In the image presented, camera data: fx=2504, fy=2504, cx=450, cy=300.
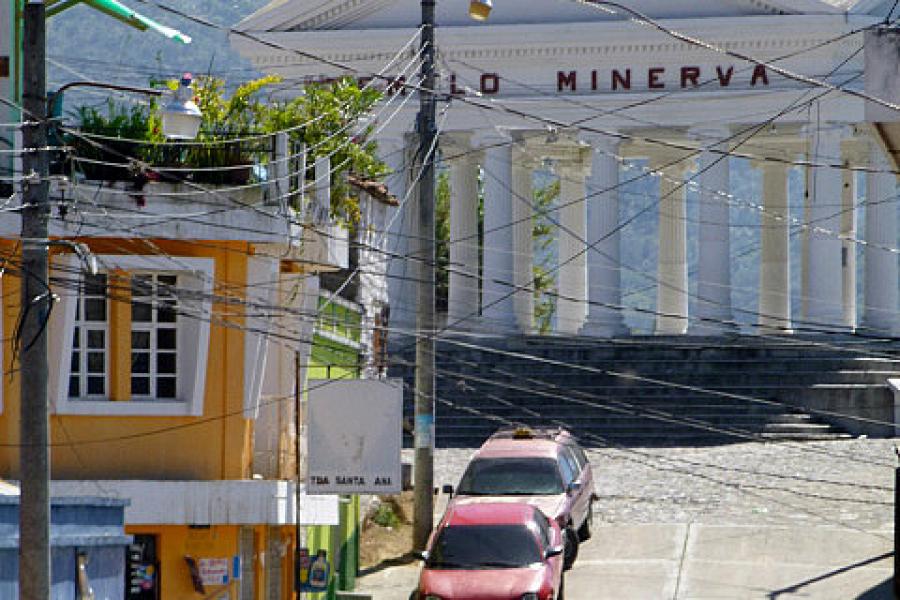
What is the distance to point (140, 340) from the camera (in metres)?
29.2

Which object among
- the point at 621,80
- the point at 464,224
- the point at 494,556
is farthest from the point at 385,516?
the point at 464,224

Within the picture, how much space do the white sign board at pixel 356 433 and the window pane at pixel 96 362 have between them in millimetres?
3033

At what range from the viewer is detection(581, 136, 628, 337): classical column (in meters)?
65.1

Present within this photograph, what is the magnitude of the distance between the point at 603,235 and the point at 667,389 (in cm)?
1041

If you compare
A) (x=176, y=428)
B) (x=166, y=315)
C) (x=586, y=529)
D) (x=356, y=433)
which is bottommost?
(x=586, y=529)

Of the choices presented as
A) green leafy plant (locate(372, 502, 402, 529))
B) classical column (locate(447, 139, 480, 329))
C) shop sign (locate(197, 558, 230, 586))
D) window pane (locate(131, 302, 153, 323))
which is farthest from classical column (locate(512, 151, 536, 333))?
window pane (locate(131, 302, 153, 323))

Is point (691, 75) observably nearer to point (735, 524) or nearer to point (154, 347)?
point (735, 524)

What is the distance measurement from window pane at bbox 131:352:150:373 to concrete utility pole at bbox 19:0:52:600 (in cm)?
786

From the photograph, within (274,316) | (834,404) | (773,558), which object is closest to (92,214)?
(274,316)

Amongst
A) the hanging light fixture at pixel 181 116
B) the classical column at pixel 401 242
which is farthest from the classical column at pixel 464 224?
the hanging light fixture at pixel 181 116

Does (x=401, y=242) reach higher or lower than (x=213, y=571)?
higher

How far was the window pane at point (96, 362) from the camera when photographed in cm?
2905

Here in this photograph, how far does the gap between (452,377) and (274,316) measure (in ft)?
92.2

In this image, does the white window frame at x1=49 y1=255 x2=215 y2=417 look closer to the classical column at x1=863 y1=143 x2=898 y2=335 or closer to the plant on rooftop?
the plant on rooftop
